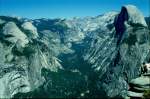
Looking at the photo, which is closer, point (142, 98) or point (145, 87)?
point (142, 98)

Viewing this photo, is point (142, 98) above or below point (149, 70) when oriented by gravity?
below

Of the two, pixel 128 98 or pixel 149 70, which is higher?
pixel 149 70

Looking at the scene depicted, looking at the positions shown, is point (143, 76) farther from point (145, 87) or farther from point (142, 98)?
point (142, 98)

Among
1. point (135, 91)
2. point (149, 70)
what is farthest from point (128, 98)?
point (149, 70)

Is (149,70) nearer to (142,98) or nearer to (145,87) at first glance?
(145,87)

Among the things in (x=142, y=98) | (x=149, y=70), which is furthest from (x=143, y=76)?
(x=142, y=98)

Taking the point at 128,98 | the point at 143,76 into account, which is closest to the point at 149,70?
the point at 143,76

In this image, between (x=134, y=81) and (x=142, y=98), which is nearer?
(x=142, y=98)
